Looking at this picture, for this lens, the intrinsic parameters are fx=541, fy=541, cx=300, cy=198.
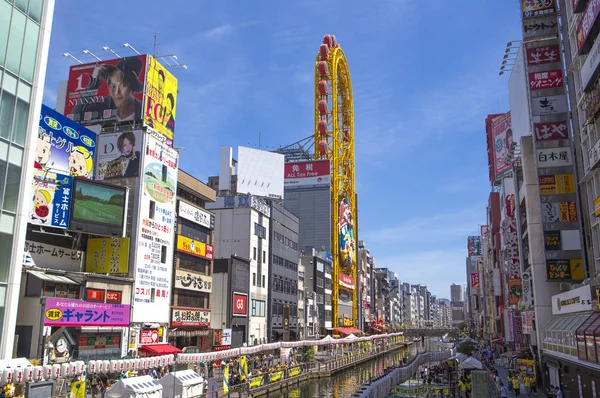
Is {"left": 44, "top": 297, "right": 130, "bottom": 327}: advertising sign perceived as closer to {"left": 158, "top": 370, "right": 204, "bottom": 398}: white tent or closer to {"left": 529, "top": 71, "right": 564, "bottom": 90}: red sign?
{"left": 158, "top": 370, "right": 204, "bottom": 398}: white tent

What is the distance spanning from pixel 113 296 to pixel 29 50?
21507mm

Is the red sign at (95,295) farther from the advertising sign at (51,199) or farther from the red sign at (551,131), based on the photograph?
the red sign at (551,131)

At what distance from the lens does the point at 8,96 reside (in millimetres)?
26188

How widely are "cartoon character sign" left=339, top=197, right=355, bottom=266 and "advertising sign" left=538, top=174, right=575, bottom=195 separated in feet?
225

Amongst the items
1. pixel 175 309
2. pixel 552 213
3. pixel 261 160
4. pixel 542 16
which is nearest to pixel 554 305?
pixel 552 213

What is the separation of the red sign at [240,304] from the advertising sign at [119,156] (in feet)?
71.2

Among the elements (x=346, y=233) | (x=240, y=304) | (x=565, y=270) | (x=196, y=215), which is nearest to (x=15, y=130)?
(x=196, y=215)

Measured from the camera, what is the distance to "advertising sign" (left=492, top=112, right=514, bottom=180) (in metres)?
82.4

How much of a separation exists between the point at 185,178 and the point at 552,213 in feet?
116

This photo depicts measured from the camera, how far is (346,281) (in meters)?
113

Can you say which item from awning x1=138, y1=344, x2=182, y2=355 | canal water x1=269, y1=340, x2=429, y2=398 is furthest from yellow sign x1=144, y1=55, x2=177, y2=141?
canal water x1=269, y1=340, x2=429, y2=398

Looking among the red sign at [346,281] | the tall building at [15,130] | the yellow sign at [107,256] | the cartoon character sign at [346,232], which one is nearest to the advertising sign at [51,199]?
the yellow sign at [107,256]

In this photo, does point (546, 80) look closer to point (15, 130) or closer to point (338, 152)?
point (15, 130)

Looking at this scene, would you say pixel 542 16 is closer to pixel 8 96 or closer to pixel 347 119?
pixel 8 96
